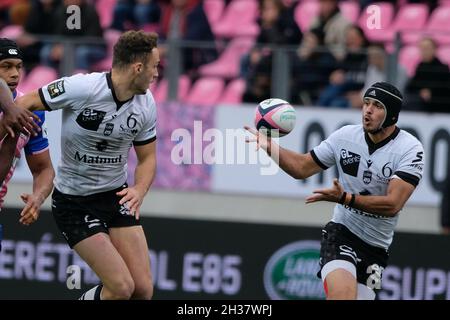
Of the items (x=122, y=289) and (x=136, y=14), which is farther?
(x=136, y=14)

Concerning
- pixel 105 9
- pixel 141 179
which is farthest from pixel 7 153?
pixel 105 9

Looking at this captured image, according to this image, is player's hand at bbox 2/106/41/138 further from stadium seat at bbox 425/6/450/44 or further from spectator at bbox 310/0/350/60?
stadium seat at bbox 425/6/450/44

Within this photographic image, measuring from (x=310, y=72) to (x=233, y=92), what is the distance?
1302 mm

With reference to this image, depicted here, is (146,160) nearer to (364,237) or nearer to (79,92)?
(79,92)

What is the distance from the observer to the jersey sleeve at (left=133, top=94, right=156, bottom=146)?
977cm

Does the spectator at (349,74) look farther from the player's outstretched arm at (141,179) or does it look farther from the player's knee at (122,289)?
the player's knee at (122,289)

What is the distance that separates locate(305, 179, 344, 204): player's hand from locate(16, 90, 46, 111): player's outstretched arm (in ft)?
7.32

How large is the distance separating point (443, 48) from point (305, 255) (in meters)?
3.18

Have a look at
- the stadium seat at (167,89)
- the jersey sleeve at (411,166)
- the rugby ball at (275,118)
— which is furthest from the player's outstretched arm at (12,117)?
the stadium seat at (167,89)

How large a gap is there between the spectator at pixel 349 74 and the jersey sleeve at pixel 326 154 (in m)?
4.46

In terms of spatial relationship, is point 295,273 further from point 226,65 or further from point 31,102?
point 31,102

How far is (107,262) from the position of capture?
9492 mm

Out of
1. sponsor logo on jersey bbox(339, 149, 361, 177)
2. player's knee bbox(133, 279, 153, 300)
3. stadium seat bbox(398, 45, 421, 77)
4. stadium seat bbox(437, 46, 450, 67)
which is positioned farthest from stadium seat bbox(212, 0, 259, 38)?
player's knee bbox(133, 279, 153, 300)

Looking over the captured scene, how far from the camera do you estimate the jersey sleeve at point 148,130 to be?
9773mm
